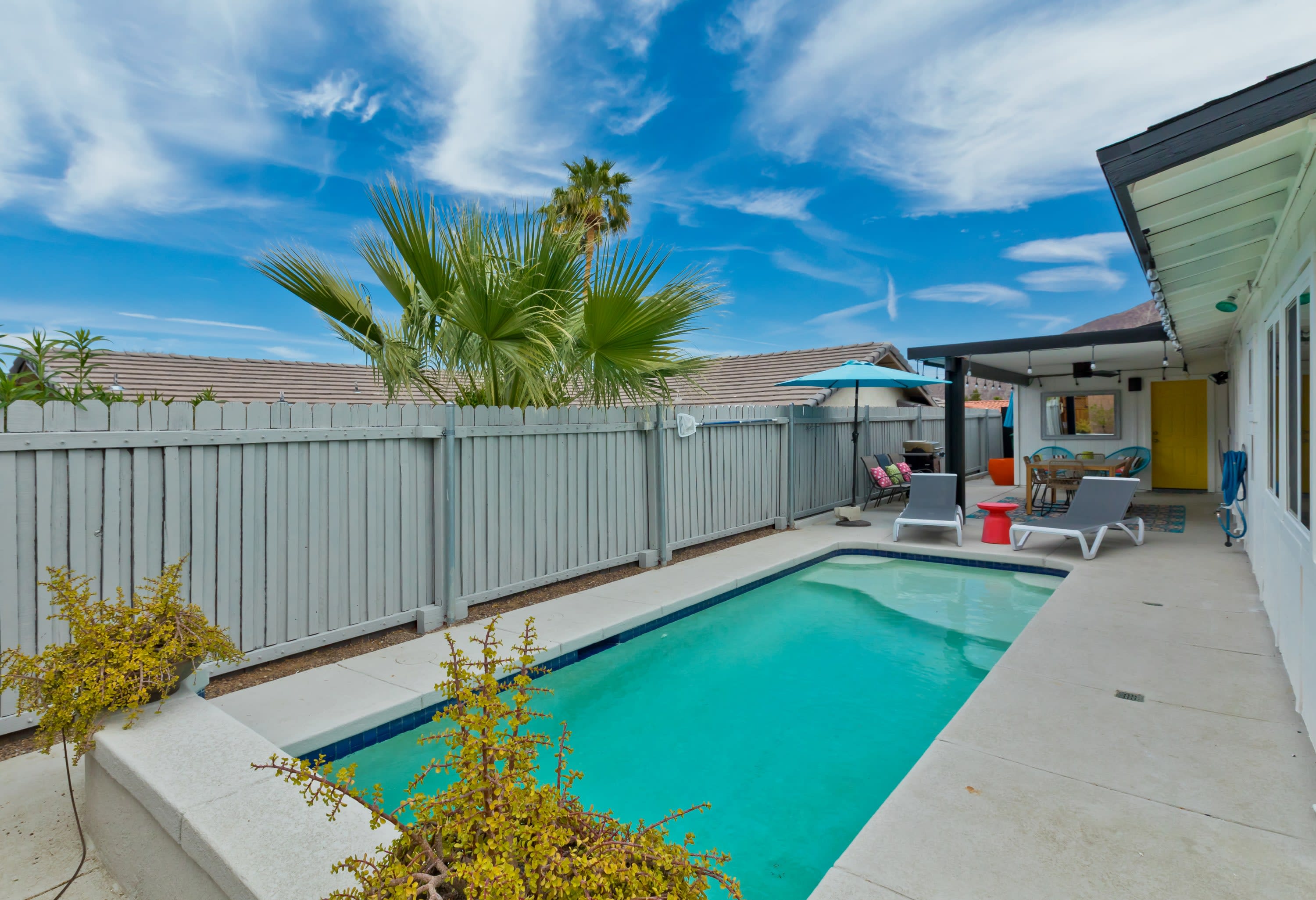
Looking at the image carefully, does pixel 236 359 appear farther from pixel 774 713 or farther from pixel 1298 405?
pixel 1298 405

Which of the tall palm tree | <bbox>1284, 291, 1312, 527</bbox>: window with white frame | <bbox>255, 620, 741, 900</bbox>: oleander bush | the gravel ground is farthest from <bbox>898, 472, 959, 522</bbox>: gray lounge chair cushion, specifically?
the tall palm tree

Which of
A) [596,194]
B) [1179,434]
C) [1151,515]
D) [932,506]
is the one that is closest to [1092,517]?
[932,506]

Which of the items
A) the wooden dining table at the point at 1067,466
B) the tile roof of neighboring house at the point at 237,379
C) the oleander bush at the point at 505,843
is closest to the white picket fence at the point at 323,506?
Answer: the oleander bush at the point at 505,843

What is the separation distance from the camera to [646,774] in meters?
3.51

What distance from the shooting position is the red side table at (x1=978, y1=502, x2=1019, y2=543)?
828 cm

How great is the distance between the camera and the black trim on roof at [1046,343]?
28.7 feet

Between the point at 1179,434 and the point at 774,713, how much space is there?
13.3 meters

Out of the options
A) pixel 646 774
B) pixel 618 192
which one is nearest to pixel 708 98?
pixel 618 192

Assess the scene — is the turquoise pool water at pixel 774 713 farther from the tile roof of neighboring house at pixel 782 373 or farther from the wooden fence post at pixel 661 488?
the tile roof of neighboring house at pixel 782 373

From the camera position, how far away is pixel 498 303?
5156mm

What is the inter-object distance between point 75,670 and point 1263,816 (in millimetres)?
4560

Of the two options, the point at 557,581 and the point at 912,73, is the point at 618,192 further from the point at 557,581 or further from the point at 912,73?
the point at 557,581

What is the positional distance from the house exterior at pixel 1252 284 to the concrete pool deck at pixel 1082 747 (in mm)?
369

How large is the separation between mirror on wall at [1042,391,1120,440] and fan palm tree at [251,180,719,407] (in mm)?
11215
